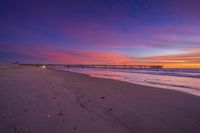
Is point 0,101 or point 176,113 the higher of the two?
point 0,101

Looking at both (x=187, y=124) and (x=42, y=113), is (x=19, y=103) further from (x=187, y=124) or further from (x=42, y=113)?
(x=187, y=124)

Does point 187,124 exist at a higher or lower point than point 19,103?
lower

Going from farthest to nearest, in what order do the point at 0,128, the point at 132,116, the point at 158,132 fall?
the point at 132,116
the point at 158,132
the point at 0,128

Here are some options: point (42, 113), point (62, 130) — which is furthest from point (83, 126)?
point (42, 113)

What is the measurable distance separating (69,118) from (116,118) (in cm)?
127

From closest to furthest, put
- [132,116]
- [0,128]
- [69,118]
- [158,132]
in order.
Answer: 1. [0,128]
2. [158,132]
3. [69,118]
4. [132,116]

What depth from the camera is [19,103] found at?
5051 millimetres

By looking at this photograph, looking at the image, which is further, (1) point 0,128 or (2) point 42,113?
(2) point 42,113

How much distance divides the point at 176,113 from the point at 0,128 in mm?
4863

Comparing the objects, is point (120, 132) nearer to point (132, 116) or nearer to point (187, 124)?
point (132, 116)

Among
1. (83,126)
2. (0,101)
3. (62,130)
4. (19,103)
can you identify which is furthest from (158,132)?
(0,101)

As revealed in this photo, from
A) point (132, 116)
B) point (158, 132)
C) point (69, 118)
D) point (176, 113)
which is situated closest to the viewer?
point (158, 132)

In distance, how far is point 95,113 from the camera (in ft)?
15.3

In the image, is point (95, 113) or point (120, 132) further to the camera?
point (95, 113)
